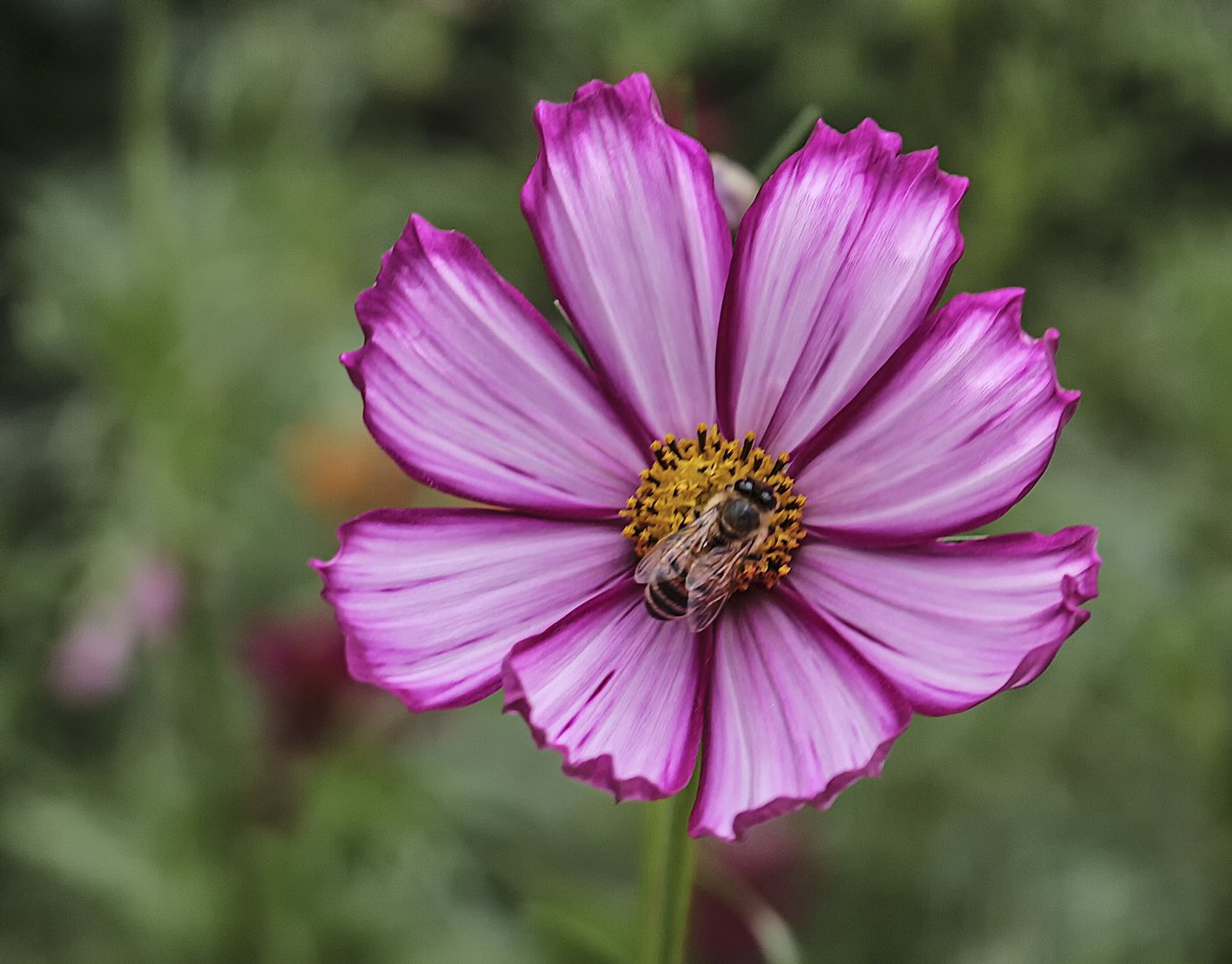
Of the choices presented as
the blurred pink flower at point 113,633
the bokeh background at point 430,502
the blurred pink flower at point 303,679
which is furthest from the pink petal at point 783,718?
the blurred pink flower at point 113,633

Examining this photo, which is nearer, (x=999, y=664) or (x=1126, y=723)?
(x=999, y=664)

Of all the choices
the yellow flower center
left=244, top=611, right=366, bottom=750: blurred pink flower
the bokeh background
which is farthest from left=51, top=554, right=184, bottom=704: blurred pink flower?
the yellow flower center

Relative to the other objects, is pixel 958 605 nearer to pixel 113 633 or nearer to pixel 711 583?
pixel 711 583

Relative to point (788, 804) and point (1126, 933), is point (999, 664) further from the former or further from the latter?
point (1126, 933)

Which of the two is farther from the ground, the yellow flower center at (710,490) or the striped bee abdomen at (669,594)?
the yellow flower center at (710,490)

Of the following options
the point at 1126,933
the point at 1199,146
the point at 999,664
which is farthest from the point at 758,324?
the point at 1199,146

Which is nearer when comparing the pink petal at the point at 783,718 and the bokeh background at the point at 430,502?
the pink petal at the point at 783,718

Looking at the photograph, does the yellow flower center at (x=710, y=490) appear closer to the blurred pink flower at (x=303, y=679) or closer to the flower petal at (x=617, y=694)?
the flower petal at (x=617, y=694)
